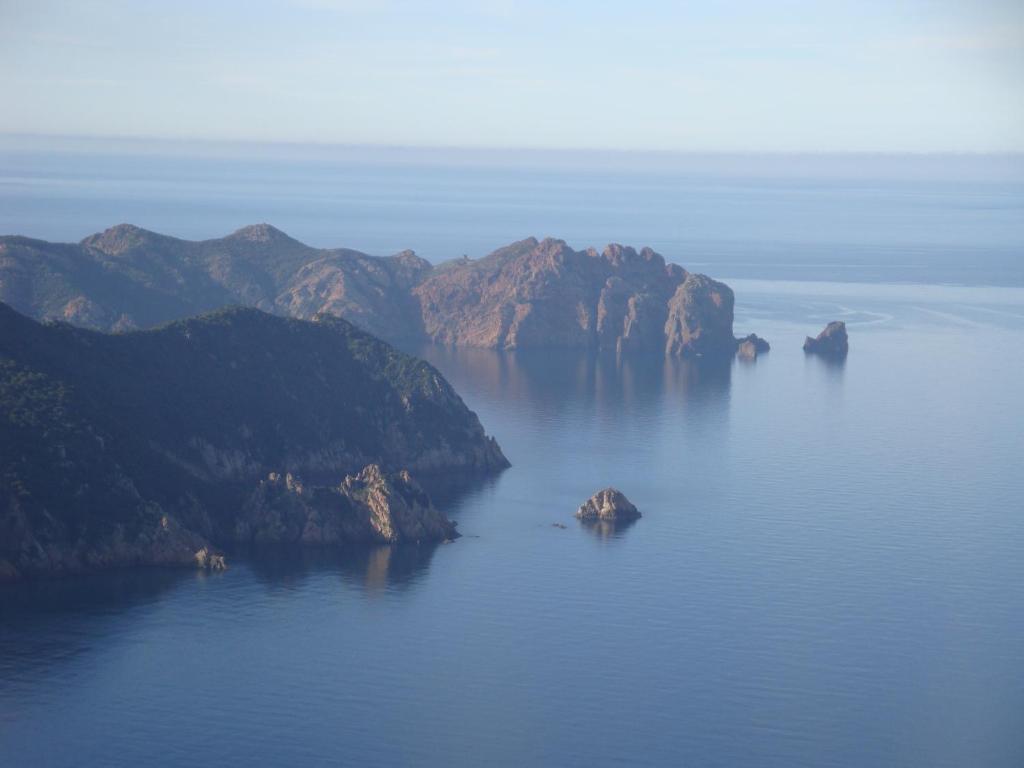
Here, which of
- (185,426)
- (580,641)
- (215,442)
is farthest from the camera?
(215,442)

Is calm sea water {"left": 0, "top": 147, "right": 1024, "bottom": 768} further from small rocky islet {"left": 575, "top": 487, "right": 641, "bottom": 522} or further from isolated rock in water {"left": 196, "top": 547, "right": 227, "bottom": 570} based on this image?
small rocky islet {"left": 575, "top": 487, "right": 641, "bottom": 522}

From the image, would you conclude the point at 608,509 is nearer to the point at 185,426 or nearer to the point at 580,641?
the point at 580,641

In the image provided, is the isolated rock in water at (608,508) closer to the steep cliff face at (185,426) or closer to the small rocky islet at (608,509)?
the small rocky islet at (608,509)

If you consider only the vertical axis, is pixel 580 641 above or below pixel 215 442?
below

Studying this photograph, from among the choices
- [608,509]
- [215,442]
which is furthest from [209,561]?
[608,509]

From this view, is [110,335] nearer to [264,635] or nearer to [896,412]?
[264,635]

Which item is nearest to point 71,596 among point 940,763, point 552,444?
point 940,763
